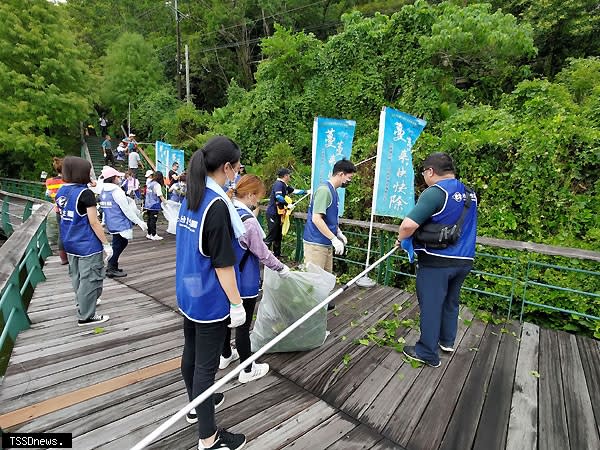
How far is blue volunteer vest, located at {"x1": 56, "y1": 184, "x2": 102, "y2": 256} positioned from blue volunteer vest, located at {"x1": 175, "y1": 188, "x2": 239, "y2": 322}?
1.95m

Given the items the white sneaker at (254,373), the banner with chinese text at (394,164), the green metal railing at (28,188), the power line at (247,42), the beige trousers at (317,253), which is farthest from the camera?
the power line at (247,42)

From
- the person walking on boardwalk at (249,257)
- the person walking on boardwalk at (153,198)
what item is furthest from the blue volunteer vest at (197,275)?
the person walking on boardwalk at (153,198)

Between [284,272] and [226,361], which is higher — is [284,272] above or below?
above

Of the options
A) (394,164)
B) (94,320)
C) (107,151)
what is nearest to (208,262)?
(94,320)

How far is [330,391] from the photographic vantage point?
2557 millimetres

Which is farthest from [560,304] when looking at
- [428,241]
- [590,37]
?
[590,37]

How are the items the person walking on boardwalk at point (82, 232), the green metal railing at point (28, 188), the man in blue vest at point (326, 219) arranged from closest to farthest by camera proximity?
the person walking on boardwalk at point (82, 232)
the man in blue vest at point (326, 219)
the green metal railing at point (28, 188)

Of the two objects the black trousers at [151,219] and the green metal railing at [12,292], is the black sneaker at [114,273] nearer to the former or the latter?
the green metal railing at [12,292]

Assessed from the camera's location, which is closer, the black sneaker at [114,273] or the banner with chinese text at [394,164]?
the banner with chinese text at [394,164]

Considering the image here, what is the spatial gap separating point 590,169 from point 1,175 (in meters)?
24.0

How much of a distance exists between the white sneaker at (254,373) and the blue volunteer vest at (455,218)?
1591 mm

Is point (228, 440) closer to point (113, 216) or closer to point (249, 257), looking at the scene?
point (249, 257)

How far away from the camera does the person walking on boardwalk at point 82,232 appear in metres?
3.12

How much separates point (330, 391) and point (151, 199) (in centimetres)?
593
